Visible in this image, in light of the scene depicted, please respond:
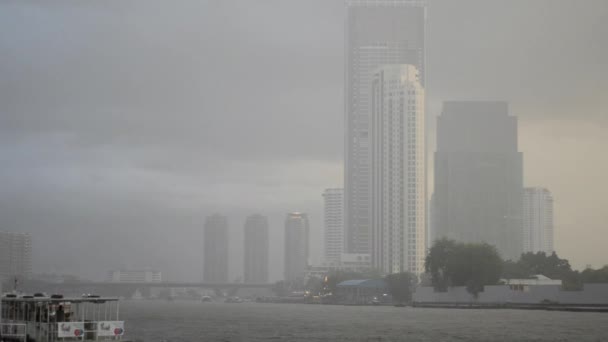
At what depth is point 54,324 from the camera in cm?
6456

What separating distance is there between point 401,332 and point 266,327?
21.7m

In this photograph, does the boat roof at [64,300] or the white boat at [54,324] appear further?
the boat roof at [64,300]

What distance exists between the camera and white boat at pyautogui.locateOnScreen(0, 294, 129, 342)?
64.4m

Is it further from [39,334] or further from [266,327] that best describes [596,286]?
[39,334]

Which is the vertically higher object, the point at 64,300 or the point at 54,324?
the point at 64,300

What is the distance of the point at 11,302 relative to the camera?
69.5 metres

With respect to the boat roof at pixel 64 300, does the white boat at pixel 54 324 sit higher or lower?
lower

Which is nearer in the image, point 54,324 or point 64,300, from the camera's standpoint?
point 54,324

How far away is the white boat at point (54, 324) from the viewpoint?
6444 cm

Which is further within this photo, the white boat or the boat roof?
the boat roof

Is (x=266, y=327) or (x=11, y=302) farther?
(x=266, y=327)

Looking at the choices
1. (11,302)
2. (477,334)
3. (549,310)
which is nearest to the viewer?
(11,302)

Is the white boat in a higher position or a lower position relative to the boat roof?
lower

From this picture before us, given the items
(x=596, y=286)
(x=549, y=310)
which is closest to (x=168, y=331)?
(x=549, y=310)
